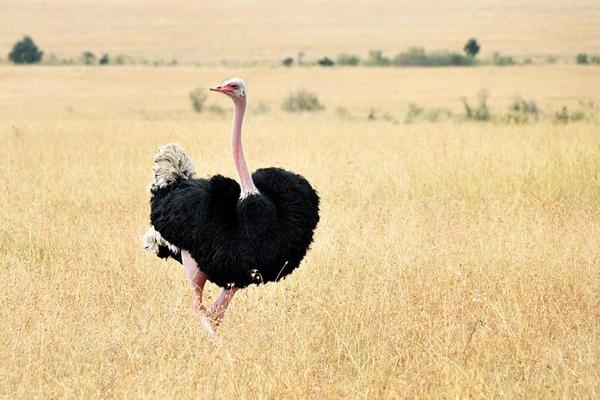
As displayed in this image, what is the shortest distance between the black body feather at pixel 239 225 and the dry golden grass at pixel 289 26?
196 feet

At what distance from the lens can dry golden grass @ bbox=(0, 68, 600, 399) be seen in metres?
4.94

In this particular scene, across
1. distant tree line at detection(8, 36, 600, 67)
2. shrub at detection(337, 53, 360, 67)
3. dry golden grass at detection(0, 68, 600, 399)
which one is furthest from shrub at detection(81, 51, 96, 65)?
dry golden grass at detection(0, 68, 600, 399)

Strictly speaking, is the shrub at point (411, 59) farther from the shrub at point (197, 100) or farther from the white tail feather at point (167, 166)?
the white tail feather at point (167, 166)

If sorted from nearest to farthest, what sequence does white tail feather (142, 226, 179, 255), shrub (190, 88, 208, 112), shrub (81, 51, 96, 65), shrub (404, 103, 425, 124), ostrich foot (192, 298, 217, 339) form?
1. ostrich foot (192, 298, 217, 339)
2. white tail feather (142, 226, 179, 255)
3. shrub (404, 103, 425, 124)
4. shrub (190, 88, 208, 112)
5. shrub (81, 51, 96, 65)

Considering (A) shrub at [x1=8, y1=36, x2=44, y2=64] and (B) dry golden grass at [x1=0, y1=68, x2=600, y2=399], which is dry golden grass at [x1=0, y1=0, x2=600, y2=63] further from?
(B) dry golden grass at [x1=0, y1=68, x2=600, y2=399]

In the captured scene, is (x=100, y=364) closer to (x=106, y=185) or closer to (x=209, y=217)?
(x=209, y=217)

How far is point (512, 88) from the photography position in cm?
4231

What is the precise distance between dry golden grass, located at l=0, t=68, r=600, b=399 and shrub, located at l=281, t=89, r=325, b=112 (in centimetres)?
1450

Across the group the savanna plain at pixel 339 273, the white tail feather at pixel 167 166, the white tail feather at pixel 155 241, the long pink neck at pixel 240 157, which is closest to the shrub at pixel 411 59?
the savanna plain at pixel 339 273

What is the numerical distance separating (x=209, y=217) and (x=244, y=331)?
24.7 inches

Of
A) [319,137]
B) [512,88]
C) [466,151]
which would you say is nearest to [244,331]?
[466,151]

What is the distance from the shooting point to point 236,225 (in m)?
5.51

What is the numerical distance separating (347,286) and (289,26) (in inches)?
3567

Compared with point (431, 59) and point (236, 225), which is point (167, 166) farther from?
point (431, 59)
